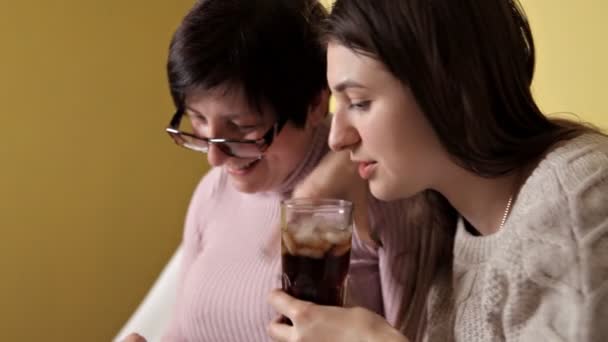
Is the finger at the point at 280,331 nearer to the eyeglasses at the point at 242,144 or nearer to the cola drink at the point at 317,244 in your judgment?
the cola drink at the point at 317,244

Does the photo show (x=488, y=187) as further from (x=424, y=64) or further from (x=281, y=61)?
(x=281, y=61)

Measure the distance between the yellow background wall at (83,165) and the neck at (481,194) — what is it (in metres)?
1.82

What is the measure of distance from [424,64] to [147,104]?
189 centimetres

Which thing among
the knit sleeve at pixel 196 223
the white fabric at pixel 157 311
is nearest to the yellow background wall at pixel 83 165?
the white fabric at pixel 157 311

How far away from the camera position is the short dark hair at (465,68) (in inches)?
36.0

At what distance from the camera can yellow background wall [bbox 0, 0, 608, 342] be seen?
2.42 metres

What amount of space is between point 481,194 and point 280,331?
38 cm

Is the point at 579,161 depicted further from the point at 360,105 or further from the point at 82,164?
the point at 82,164

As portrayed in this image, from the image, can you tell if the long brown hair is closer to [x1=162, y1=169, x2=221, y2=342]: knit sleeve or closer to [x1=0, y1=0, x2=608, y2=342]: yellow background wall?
[x1=162, y1=169, x2=221, y2=342]: knit sleeve

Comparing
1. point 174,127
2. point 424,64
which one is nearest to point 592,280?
point 424,64

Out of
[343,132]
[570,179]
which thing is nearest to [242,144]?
[343,132]

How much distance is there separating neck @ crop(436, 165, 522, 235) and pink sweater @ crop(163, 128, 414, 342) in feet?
0.65

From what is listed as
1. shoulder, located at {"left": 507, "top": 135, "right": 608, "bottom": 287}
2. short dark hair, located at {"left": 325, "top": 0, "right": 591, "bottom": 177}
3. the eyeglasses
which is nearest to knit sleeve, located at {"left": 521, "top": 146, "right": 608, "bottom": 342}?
shoulder, located at {"left": 507, "top": 135, "right": 608, "bottom": 287}

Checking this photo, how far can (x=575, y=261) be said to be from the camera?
0.81 m
